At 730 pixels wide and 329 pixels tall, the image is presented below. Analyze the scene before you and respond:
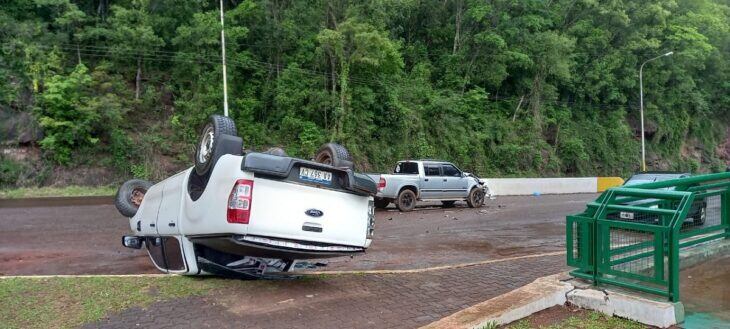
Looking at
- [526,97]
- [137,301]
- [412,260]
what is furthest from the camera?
[526,97]

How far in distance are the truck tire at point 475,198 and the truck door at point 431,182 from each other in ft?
5.15

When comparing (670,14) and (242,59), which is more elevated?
(670,14)

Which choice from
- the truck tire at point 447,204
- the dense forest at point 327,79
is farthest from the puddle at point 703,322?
the dense forest at point 327,79

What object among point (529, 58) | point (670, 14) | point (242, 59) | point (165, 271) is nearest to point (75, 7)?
point (242, 59)

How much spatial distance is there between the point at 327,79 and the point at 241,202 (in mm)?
25972

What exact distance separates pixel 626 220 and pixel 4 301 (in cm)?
694

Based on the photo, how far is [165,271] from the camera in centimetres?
725

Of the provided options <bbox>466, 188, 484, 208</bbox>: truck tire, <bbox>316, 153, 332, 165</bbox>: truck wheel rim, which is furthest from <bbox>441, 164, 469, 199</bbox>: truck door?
<bbox>316, 153, 332, 165</bbox>: truck wheel rim

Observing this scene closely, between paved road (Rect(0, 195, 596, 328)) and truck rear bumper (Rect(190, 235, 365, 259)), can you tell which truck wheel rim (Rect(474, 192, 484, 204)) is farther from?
truck rear bumper (Rect(190, 235, 365, 259))

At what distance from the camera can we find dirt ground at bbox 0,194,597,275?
8789mm

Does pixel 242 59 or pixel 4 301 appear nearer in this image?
pixel 4 301

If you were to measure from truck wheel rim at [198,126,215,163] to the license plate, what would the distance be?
1.22m

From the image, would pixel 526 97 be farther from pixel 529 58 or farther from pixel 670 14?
pixel 670 14

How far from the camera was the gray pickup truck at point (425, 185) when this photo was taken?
18.8 m
